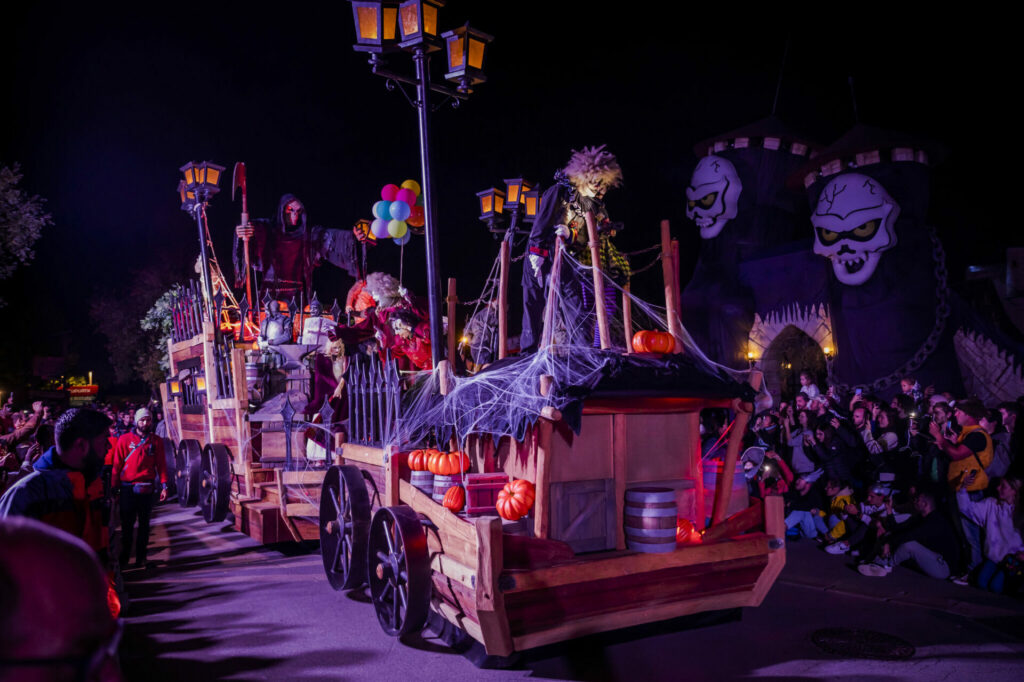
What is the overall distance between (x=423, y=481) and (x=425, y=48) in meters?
4.66

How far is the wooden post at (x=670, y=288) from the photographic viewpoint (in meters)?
5.56

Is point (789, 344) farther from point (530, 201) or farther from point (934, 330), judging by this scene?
point (530, 201)

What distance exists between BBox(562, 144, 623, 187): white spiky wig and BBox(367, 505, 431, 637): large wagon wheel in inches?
140

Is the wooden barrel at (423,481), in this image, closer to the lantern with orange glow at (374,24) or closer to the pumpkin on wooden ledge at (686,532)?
the pumpkin on wooden ledge at (686,532)

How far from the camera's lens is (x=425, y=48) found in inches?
278

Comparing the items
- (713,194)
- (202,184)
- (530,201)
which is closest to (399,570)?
(530,201)

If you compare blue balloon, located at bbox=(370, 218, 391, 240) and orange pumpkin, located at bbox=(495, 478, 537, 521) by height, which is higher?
blue balloon, located at bbox=(370, 218, 391, 240)

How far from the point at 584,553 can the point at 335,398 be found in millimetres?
4218

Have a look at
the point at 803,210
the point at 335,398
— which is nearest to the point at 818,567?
the point at 335,398

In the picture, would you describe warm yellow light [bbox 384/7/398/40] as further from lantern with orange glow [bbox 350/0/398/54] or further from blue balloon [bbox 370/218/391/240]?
blue balloon [bbox 370/218/391/240]

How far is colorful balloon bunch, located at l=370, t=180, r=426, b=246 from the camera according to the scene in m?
13.4

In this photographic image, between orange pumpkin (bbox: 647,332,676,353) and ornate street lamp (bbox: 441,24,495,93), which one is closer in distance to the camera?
orange pumpkin (bbox: 647,332,676,353)

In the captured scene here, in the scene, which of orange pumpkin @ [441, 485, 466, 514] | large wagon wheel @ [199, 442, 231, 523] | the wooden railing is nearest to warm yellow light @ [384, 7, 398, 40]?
the wooden railing

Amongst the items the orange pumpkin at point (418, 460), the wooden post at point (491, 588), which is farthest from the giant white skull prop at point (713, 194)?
the wooden post at point (491, 588)
